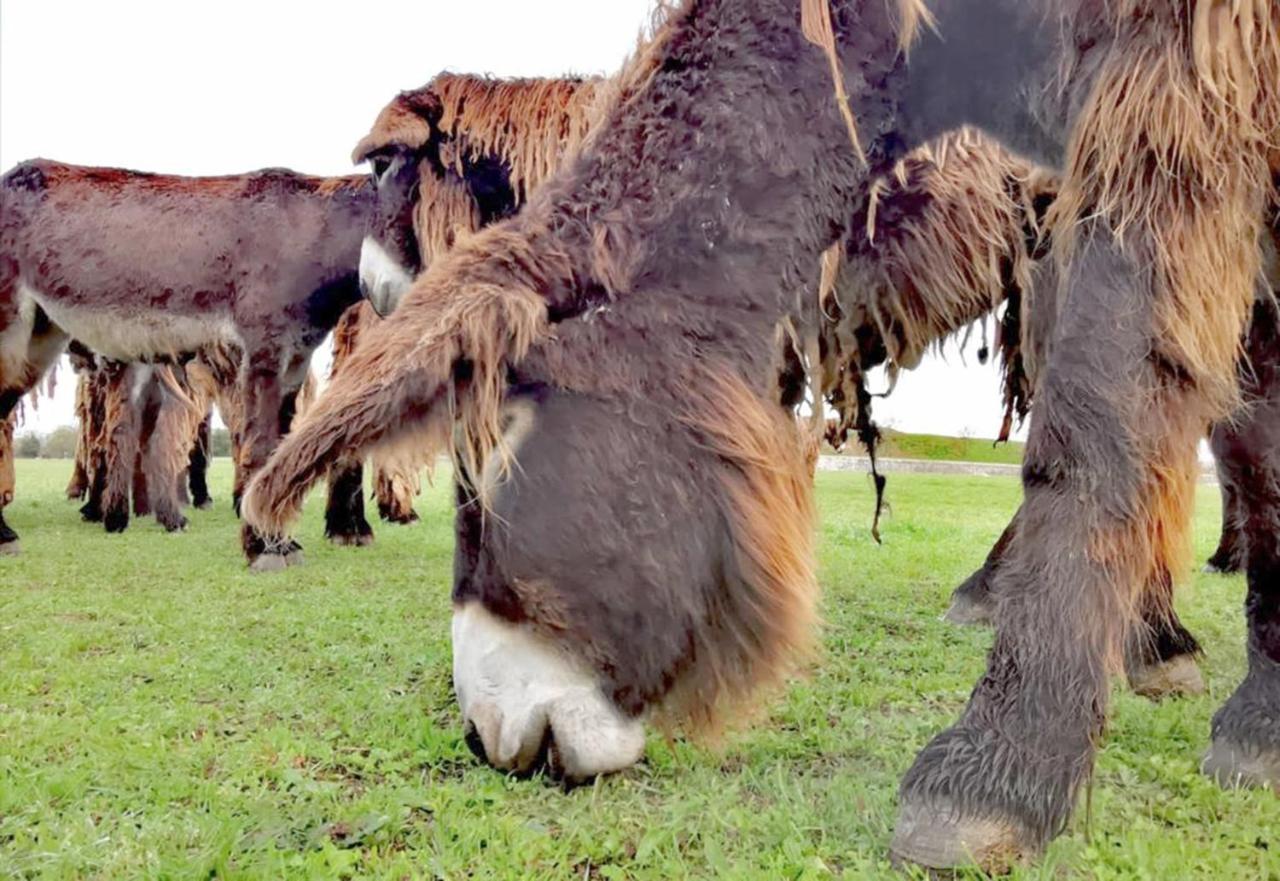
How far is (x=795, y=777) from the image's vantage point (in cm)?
215

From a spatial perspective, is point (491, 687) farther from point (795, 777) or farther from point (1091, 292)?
point (1091, 292)

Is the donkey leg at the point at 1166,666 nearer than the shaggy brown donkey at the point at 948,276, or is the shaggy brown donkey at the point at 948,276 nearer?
the shaggy brown donkey at the point at 948,276

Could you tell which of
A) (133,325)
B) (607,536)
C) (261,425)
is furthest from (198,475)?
(607,536)

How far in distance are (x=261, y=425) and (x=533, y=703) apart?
4856 millimetres

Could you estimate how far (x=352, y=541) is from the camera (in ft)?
23.9

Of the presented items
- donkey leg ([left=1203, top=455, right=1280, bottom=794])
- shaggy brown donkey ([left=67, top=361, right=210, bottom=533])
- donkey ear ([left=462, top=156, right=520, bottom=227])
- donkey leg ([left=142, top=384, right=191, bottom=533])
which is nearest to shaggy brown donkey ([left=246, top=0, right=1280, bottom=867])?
donkey leg ([left=1203, top=455, right=1280, bottom=794])

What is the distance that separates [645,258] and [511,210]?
3.72m

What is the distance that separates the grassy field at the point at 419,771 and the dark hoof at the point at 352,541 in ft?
9.25

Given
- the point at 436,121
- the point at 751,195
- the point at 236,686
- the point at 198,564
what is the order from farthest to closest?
the point at 198,564
the point at 436,121
the point at 236,686
the point at 751,195

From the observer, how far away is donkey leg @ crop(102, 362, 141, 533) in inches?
322

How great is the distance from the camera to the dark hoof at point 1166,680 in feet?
9.73

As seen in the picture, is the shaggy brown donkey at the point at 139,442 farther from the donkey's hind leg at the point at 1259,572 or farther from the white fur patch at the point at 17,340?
the donkey's hind leg at the point at 1259,572

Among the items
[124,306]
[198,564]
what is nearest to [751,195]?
[198,564]

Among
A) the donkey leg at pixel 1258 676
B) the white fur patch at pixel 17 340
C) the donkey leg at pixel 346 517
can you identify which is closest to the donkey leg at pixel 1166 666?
the donkey leg at pixel 1258 676
